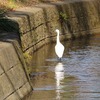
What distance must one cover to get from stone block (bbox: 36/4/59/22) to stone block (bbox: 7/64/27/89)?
9.13 metres

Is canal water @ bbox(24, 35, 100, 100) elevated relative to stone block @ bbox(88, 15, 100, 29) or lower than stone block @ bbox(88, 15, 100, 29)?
elevated

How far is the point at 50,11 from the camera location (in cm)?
2261

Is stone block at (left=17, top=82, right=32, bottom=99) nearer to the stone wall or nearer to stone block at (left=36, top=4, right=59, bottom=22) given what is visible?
the stone wall

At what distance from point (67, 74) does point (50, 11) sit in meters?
7.10

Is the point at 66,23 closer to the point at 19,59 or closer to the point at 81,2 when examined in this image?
the point at 81,2

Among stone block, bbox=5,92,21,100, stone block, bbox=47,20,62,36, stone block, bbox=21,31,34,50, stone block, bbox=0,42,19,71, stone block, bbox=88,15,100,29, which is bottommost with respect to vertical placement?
stone block, bbox=88,15,100,29

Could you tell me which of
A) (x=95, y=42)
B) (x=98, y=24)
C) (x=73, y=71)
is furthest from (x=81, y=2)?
(x=73, y=71)

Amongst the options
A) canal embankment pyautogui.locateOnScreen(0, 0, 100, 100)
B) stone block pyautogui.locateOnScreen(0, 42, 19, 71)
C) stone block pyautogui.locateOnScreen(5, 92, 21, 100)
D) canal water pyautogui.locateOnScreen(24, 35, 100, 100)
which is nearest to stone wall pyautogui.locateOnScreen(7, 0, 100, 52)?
canal embankment pyautogui.locateOnScreen(0, 0, 100, 100)

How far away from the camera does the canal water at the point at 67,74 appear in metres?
13.4

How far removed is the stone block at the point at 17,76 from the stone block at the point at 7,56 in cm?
10

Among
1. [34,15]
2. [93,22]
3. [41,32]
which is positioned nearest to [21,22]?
[34,15]

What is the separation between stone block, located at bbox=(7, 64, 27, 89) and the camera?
39.7ft

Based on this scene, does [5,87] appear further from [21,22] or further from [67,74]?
[21,22]

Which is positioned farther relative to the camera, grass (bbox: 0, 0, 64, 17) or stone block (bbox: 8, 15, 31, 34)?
grass (bbox: 0, 0, 64, 17)
